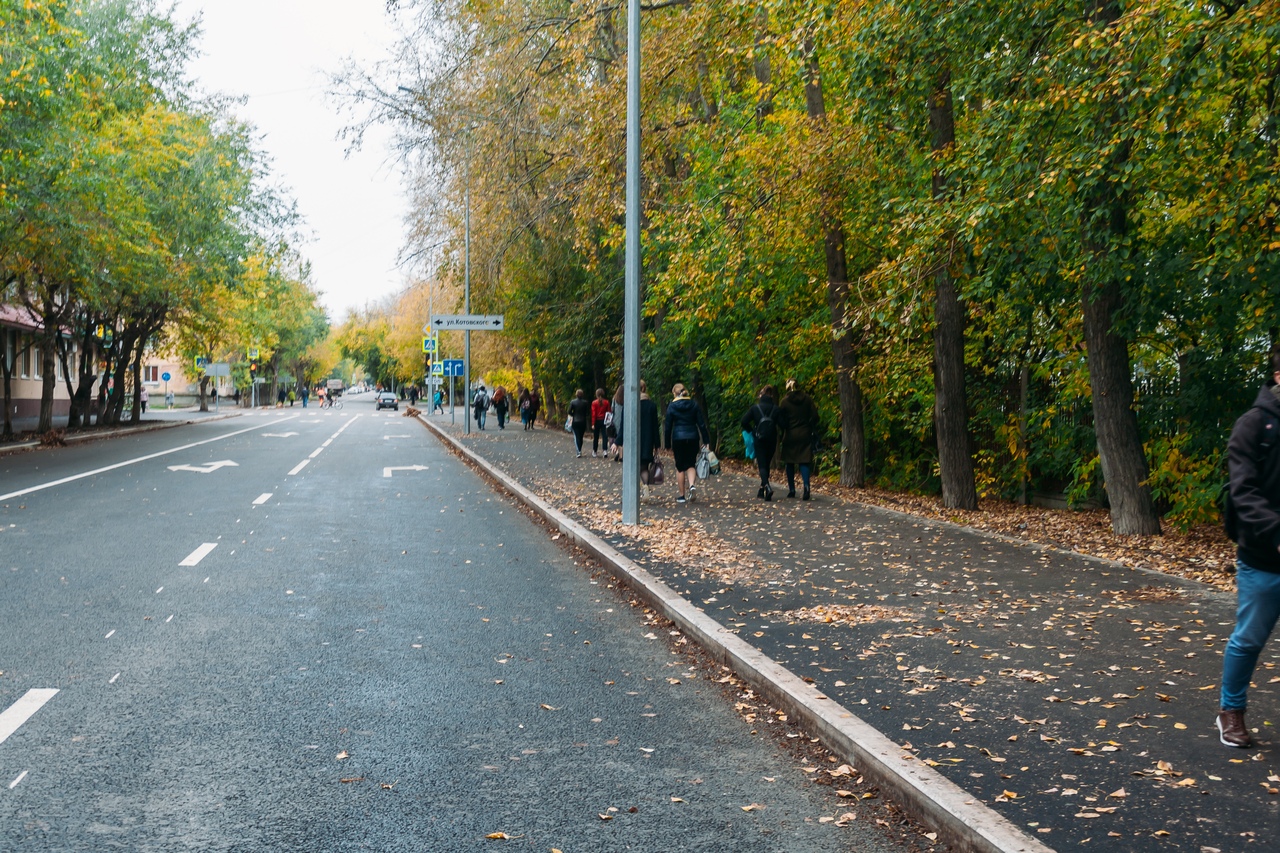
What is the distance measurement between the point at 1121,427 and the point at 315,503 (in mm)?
10145

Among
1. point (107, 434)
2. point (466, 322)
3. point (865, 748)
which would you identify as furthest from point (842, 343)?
point (107, 434)

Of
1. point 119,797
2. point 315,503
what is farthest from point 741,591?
point 315,503

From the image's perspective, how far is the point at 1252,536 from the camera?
4.74 m

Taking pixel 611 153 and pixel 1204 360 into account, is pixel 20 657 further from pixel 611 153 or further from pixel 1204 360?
pixel 611 153

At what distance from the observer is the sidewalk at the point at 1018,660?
432 cm

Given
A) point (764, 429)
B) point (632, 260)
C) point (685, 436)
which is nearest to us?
point (632, 260)

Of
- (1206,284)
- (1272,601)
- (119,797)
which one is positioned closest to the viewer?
(119,797)

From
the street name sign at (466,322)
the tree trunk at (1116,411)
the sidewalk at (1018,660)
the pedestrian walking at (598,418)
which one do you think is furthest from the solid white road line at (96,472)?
the tree trunk at (1116,411)

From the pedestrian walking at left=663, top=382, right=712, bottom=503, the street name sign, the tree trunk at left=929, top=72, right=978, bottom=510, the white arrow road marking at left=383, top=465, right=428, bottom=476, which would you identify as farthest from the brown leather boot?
the street name sign

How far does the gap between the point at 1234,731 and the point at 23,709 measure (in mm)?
5458

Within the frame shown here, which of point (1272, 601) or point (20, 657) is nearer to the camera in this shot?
point (1272, 601)

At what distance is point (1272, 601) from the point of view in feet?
15.8

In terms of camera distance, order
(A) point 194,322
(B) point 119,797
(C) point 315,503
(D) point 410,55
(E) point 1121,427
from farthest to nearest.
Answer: (A) point 194,322 < (D) point 410,55 < (C) point 315,503 < (E) point 1121,427 < (B) point 119,797

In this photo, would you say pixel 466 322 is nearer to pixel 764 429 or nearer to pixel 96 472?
pixel 96 472
